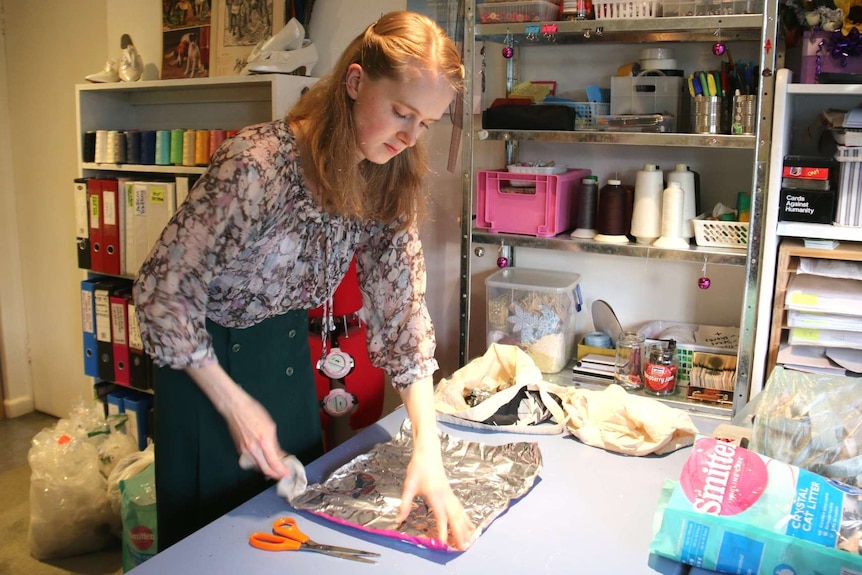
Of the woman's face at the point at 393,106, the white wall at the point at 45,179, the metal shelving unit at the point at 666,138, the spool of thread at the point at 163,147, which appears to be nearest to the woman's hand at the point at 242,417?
the woman's face at the point at 393,106

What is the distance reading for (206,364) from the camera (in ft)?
3.94

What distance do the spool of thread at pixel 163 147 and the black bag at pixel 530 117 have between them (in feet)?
4.17

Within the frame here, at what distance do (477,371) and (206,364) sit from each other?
0.80 metres

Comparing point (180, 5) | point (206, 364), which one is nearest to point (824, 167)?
point (206, 364)

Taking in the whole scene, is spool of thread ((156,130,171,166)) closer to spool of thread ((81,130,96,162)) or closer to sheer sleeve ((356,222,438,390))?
spool of thread ((81,130,96,162))

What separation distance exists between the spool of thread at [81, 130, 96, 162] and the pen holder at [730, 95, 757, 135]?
2227 mm

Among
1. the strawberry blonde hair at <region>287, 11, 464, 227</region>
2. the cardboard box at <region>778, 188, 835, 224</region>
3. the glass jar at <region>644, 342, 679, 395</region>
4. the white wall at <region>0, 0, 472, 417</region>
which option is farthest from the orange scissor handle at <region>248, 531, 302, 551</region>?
the white wall at <region>0, 0, 472, 417</region>

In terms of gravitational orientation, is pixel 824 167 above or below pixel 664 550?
above

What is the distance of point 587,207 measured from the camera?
6.73 ft

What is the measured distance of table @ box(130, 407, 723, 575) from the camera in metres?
1.14

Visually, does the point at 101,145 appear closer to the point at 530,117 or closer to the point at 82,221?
the point at 82,221

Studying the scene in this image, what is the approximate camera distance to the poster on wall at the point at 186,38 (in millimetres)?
2787

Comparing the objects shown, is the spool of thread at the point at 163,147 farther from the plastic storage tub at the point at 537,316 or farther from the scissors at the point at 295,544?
the scissors at the point at 295,544

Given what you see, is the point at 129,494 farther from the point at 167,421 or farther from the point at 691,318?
the point at 691,318
